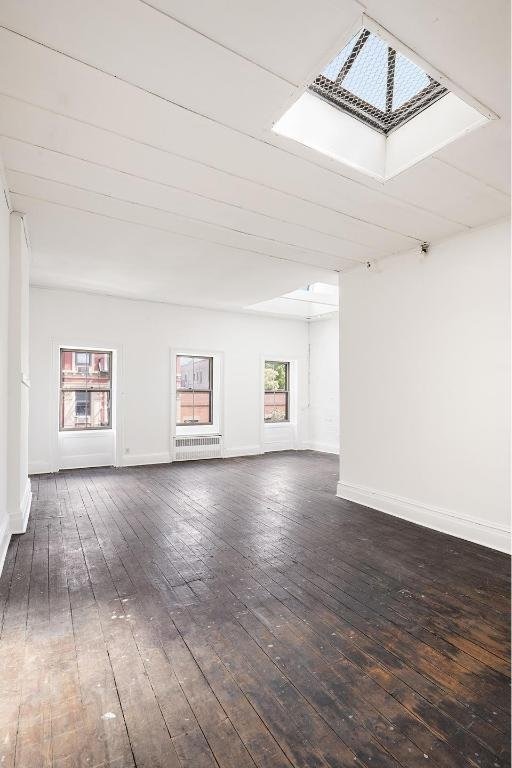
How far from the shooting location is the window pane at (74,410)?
660 centimetres

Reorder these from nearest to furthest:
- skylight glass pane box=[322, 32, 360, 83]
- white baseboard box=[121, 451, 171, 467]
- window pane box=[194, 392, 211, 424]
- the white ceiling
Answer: the white ceiling
skylight glass pane box=[322, 32, 360, 83]
white baseboard box=[121, 451, 171, 467]
window pane box=[194, 392, 211, 424]

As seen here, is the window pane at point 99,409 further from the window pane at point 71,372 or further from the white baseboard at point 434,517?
the white baseboard at point 434,517

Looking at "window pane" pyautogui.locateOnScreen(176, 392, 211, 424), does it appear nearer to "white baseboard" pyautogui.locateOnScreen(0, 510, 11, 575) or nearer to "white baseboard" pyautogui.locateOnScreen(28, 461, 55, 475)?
"white baseboard" pyautogui.locateOnScreen(28, 461, 55, 475)

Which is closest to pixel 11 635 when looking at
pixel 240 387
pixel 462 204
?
pixel 462 204

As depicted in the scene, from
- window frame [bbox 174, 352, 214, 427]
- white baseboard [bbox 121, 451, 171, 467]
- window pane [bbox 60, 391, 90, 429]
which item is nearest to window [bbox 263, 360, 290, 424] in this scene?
window frame [bbox 174, 352, 214, 427]

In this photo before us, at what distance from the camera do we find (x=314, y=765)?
4.47ft

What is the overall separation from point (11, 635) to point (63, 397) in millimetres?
4979

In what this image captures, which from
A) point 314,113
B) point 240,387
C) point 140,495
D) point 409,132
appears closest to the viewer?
point 314,113

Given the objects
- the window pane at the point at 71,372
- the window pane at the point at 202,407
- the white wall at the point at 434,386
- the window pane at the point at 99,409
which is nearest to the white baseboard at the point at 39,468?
A: the window pane at the point at 99,409

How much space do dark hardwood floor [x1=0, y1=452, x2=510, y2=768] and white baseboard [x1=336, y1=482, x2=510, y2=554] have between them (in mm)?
145

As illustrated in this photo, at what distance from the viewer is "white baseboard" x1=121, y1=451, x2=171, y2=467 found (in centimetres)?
679

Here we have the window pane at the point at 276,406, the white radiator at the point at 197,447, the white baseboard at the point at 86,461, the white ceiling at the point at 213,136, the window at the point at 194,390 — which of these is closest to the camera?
the white ceiling at the point at 213,136

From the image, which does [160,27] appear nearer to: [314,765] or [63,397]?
[314,765]

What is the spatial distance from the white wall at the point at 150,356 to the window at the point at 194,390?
0.30m
